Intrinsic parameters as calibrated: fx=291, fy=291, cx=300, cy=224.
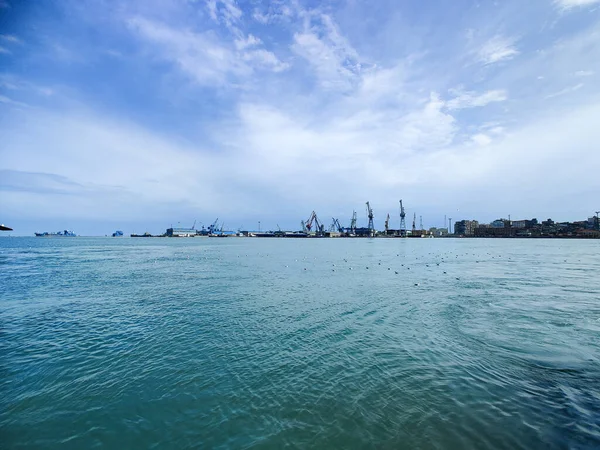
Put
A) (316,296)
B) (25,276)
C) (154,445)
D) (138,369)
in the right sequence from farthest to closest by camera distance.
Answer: (25,276) < (316,296) < (138,369) < (154,445)

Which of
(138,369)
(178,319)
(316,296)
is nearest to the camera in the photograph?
(138,369)

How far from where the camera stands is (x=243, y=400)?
318 inches

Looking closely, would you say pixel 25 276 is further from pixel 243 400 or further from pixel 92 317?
pixel 243 400

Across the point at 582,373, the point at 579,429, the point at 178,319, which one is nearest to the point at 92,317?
the point at 178,319

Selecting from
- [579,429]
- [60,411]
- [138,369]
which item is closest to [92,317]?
[138,369]

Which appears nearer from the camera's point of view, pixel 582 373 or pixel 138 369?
pixel 582 373

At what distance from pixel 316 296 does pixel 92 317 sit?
45.1 ft

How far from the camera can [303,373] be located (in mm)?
9523

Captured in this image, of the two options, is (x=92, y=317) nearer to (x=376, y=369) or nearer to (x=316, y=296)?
(x=316, y=296)

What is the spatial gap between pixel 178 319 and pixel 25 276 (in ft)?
91.8

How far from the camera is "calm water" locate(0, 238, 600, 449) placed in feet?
22.1

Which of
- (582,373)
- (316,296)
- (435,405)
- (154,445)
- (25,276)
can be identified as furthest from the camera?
(25,276)

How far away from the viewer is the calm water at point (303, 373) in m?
6.75

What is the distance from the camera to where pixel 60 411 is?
7785 mm
